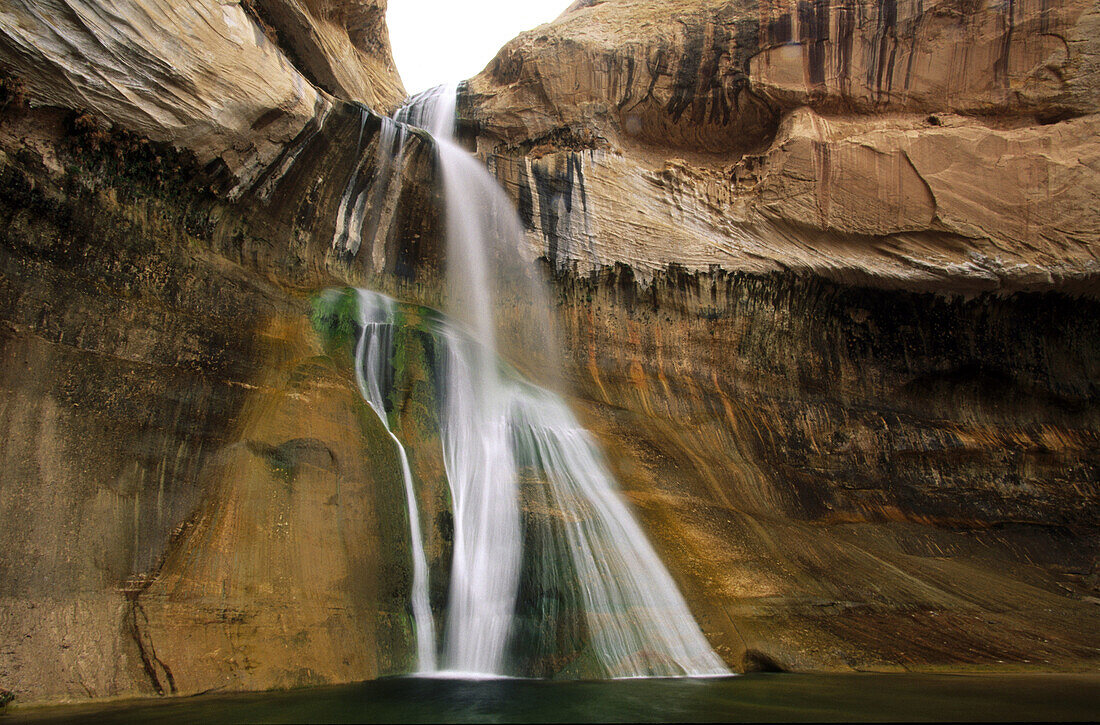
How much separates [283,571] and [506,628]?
2467 mm

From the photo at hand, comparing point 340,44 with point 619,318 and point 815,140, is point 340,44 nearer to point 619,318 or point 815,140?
point 619,318

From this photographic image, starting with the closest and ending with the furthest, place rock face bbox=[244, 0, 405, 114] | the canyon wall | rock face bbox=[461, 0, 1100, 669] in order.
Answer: the canyon wall < rock face bbox=[461, 0, 1100, 669] < rock face bbox=[244, 0, 405, 114]

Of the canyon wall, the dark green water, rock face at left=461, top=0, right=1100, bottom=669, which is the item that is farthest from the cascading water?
rock face at left=461, top=0, right=1100, bottom=669

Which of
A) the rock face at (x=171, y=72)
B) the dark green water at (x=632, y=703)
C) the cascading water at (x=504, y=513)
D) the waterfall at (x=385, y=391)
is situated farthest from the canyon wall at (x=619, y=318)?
the dark green water at (x=632, y=703)

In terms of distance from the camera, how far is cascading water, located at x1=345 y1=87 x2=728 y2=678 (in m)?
7.10

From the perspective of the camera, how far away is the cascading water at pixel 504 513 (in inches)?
279

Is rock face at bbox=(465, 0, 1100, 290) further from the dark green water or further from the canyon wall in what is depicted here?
the dark green water

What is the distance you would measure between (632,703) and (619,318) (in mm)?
7134

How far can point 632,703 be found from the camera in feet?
17.6

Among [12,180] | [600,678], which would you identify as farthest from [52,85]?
[600,678]

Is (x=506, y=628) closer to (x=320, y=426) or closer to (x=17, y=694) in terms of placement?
(x=320, y=426)

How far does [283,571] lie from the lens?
6.82 m

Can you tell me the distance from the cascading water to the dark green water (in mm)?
555

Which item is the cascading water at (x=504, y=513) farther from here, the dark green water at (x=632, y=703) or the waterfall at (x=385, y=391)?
the dark green water at (x=632, y=703)
